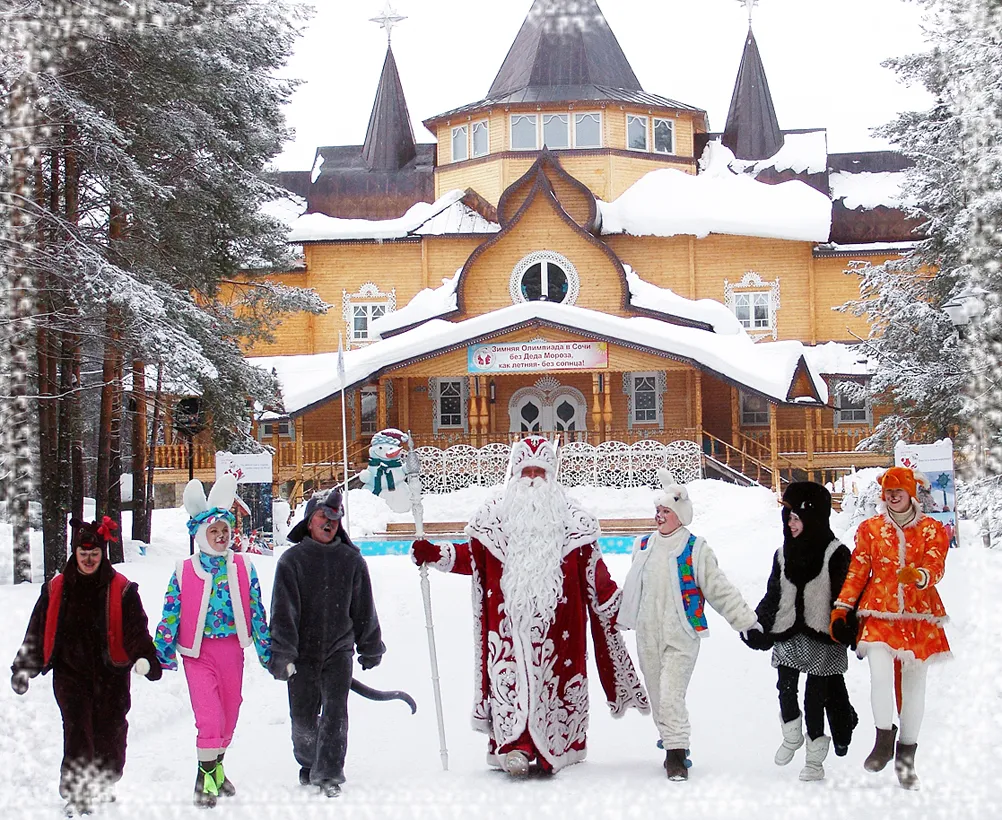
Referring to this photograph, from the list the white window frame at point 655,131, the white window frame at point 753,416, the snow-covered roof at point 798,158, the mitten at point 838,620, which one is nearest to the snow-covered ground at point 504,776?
the mitten at point 838,620

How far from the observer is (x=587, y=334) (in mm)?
24094

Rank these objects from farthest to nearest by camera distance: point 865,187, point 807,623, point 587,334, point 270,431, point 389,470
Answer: point 865,187, point 270,431, point 587,334, point 389,470, point 807,623

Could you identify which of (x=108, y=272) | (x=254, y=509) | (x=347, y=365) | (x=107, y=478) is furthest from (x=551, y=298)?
(x=108, y=272)

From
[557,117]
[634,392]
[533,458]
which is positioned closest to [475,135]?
[557,117]

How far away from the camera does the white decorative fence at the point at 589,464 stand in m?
22.8

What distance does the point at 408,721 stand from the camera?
8492 mm

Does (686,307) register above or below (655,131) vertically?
below

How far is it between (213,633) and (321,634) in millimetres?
539

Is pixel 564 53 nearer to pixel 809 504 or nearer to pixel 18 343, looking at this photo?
→ pixel 18 343

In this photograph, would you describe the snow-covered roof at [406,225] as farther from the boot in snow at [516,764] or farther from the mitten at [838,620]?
the boot in snow at [516,764]

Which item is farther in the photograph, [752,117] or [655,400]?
[752,117]

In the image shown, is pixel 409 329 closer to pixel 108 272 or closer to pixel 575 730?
pixel 108 272

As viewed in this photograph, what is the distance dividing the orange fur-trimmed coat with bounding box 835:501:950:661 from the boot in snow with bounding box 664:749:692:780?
40.8 inches

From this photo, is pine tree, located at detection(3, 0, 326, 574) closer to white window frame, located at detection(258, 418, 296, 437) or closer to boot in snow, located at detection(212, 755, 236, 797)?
boot in snow, located at detection(212, 755, 236, 797)
